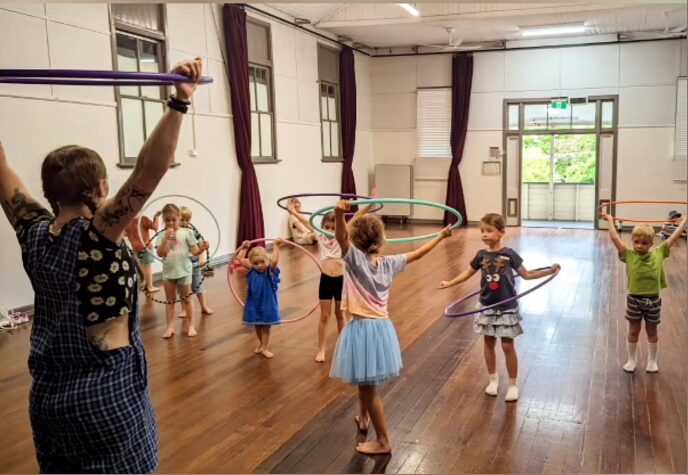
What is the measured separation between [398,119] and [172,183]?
8.53 metres

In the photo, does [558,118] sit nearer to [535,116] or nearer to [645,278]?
[535,116]

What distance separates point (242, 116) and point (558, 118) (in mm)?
8173

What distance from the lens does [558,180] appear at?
1617cm

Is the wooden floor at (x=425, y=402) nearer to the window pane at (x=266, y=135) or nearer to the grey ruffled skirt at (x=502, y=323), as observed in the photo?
the grey ruffled skirt at (x=502, y=323)

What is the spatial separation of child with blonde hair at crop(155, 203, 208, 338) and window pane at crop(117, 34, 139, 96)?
3015 mm

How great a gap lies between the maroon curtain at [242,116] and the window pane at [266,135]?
85 cm

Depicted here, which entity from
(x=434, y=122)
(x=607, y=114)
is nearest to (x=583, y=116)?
(x=607, y=114)

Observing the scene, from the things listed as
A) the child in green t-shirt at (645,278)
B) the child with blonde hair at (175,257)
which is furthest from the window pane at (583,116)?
the child with blonde hair at (175,257)

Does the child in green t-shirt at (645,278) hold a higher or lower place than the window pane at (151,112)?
lower

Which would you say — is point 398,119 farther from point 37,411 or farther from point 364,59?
point 37,411

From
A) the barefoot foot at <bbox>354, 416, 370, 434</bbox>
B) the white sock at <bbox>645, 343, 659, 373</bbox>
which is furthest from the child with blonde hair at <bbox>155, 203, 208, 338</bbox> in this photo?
the white sock at <bbox>645, 343, 659, 373</bbox>

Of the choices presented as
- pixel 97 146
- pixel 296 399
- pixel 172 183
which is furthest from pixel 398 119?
pixel 296 399

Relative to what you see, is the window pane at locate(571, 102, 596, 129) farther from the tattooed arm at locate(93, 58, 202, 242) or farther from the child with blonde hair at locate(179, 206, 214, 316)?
the tattooed arm at locate(93, 58, 202, 242)

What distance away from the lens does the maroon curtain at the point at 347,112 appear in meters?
15.0
